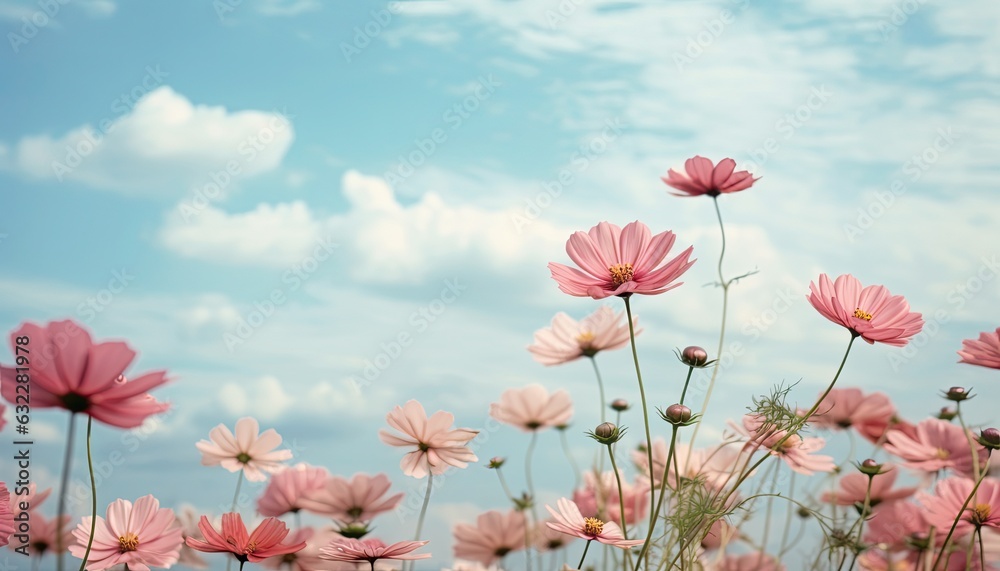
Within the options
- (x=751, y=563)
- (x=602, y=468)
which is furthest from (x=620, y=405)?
(x=751, y=563)

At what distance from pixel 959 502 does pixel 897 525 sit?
1.88 feet

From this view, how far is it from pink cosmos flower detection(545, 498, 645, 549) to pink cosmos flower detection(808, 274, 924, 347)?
39 centimetres

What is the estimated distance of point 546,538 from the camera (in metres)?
1.95

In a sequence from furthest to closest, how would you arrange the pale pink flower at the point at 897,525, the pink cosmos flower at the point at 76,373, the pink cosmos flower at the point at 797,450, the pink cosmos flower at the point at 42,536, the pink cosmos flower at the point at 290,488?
the pale pink flower at the point at 897,525 → the pink cosmos flower at the point at 290,488 → the pink cosmos flower at the point at 42,536 → the pink cosmos flower at the point at 797,450 → the pink cosmos flower at the point at 76,373

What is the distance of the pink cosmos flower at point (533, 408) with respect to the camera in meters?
1.93

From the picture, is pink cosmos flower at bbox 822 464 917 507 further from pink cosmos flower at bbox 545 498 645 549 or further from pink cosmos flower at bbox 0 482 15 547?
pink cosmos flower at bbox 0 482 15 547

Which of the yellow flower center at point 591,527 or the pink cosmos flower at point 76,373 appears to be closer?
the pink cosmos flower at point 76,373

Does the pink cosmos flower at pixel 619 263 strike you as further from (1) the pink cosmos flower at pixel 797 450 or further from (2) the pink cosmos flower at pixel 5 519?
(2) the pink cosmos flower at pixel 5 519

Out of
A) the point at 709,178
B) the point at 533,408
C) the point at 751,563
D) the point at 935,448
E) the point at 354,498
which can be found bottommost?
the point at 751,563

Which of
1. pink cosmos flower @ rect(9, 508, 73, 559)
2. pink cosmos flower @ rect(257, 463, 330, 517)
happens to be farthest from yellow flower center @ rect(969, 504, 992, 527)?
pink cosmos flower @ rect(9, 508, 73, 559)

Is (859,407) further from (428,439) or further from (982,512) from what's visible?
(428,439)

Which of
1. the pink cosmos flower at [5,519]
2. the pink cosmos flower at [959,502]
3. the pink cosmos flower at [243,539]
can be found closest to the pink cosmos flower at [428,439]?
the pink cosmos flower at [243,539]

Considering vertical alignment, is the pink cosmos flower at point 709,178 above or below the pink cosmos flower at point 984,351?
above

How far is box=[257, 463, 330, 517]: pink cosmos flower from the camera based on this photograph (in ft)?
5.61
